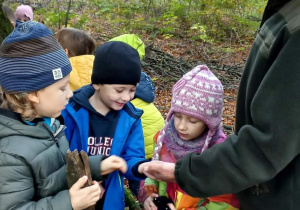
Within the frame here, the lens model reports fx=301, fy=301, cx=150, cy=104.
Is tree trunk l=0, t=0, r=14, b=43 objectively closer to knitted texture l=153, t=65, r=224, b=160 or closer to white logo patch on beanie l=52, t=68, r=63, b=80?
white logo patch on beanie l=52, t=68, r=63, b=80

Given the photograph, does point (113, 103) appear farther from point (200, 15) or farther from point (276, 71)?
point (200, 15)

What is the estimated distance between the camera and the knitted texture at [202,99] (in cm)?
221

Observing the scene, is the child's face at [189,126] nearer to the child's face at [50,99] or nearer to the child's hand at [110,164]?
the child's hand at [110,164]

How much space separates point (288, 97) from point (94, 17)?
47.8ft

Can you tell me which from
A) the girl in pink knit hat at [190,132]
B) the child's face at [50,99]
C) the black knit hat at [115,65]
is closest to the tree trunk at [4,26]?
the black knit hat at [115,65]

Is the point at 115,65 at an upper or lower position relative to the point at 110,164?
upper

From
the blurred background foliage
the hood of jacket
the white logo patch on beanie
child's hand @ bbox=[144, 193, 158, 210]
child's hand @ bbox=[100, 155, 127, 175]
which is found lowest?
the blurred background foliage

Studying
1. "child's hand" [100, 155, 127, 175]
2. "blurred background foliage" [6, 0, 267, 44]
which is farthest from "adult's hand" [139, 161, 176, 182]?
"blurred background foliage" [6, 0, 267, 44]

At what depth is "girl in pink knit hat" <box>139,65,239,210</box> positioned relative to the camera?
2195 mm

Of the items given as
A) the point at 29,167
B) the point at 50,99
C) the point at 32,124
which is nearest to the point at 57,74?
the point at 50,99

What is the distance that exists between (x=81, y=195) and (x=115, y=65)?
3.41 feet

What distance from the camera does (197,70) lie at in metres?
2.34

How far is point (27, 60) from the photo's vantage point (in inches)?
68.3

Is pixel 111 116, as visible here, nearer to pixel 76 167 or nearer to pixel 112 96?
pixel 112 96
